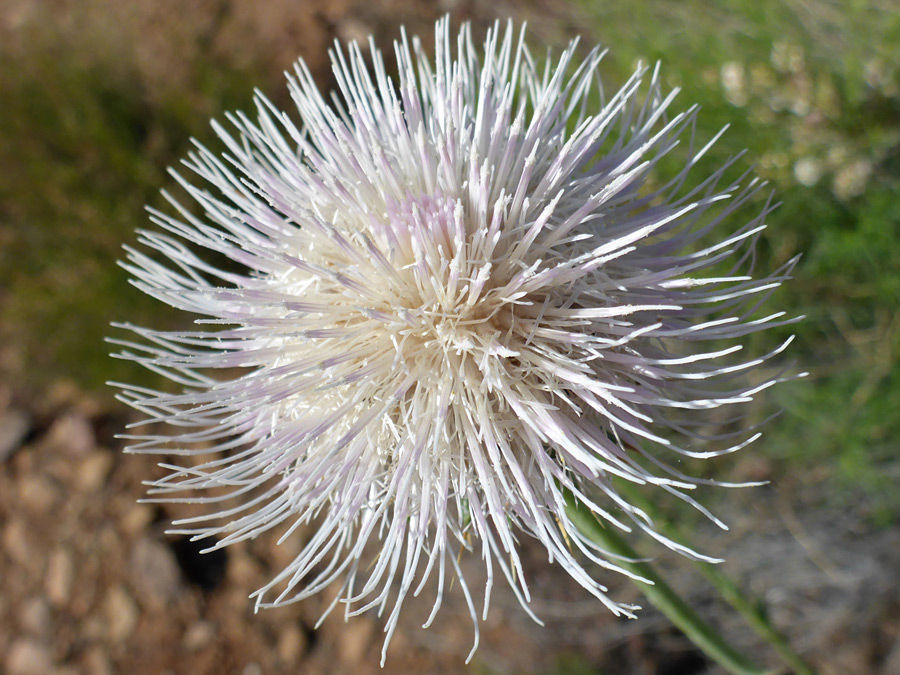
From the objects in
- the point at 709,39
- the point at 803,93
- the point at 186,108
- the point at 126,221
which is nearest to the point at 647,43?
the point at 709,39

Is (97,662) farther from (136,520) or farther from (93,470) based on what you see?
(93,470)

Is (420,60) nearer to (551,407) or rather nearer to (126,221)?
(551,407)

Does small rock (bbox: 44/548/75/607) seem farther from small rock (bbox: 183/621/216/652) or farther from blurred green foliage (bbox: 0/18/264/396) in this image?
blurred green foliage (bbox: 0/18/264/396)

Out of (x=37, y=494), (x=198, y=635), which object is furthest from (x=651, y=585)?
(x=37, y=494)

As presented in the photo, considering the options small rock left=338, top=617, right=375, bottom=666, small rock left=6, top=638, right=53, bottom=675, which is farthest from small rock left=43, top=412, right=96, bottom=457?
small rock left=338, top=617, right=375, bottom=666

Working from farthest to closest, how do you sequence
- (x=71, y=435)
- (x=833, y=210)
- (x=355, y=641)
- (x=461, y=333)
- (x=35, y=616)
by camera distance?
(x=71, y=435) < (x=35, y=616) < (x=355, y=641) < (x=833, y=210) < (x=461, y=333)
